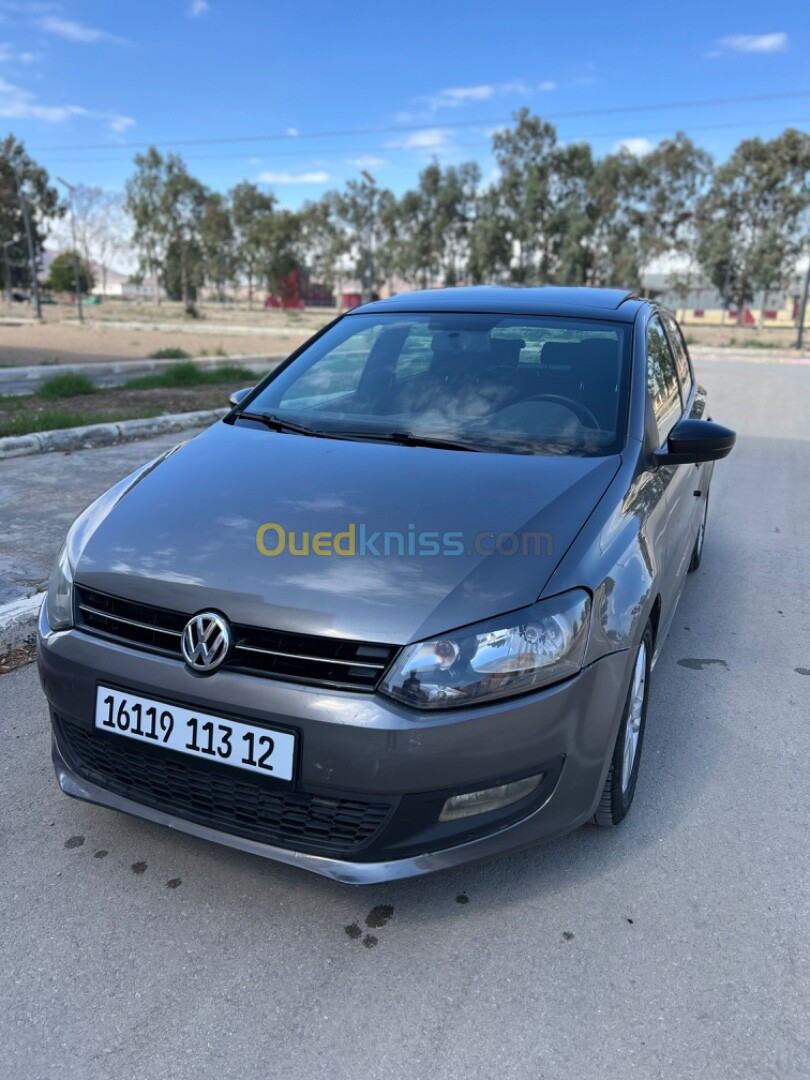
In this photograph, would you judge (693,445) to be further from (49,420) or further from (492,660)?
(49,420)

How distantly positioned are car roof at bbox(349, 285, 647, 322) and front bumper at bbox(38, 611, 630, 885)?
5.66 ft

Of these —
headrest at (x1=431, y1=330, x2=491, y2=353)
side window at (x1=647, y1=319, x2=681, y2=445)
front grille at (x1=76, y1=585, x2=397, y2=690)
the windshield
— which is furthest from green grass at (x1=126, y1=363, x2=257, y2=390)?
front grille at (x1=76, y1=585, x2=397, y2=690)

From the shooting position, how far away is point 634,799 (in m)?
2.64

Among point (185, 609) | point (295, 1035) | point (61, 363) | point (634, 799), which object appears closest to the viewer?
point (295, 1035)

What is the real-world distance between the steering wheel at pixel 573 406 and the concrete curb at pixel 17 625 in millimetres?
2203

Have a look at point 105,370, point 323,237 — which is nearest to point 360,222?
point 323,237

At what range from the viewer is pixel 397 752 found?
182cm

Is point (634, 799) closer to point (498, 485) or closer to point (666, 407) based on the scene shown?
point (498, 485)

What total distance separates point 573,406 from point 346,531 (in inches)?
45.2

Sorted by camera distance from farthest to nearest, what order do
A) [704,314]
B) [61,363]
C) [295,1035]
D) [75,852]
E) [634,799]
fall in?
[704,314] < [61,363] < [634,799] < [75,852] < [295,1035]

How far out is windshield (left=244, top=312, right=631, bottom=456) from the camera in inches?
112

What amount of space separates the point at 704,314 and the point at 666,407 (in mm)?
85369

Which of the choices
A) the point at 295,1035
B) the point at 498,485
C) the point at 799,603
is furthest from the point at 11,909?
the point at 799,603

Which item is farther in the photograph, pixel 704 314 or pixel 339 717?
pixel 704 314
